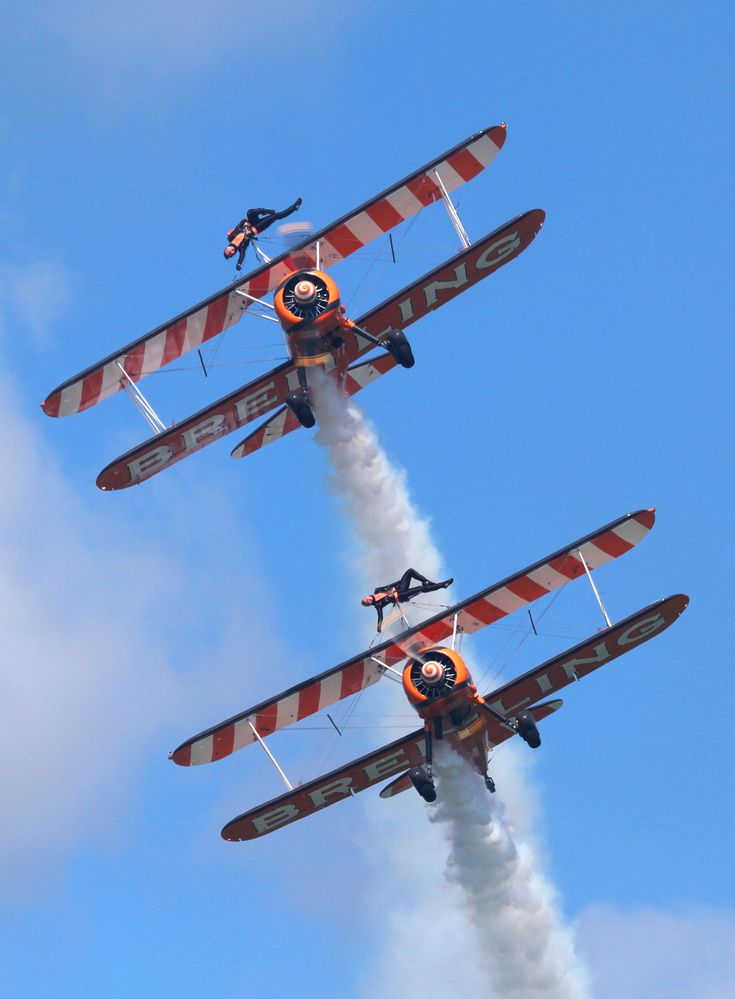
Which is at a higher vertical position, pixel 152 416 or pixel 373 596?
pixel 152 416

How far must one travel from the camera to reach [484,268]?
158 ft

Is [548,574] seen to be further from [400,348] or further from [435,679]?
[400,348]

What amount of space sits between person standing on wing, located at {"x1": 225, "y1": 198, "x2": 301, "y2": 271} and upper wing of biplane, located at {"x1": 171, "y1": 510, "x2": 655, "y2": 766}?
841 cm

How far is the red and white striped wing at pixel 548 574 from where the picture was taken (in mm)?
46156

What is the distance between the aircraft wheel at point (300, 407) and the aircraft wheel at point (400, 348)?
1943 millimetres

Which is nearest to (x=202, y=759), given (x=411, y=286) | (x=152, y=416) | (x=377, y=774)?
(x=377, y=774)

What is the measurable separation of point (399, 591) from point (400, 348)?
15.7 ft

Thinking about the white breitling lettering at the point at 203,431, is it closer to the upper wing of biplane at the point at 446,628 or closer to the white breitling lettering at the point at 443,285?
the white breitling lettering at the point at 443,285

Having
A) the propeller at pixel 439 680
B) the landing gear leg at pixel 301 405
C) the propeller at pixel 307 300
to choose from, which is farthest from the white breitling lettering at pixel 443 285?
the propeller at pixel 439 680

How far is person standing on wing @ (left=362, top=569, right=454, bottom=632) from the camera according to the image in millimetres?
45562

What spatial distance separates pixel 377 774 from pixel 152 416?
8.46 meters

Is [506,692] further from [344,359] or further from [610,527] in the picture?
[344,359]

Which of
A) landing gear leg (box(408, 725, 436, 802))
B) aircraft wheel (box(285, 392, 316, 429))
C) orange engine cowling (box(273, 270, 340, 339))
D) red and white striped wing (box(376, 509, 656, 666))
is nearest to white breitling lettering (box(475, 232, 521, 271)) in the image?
orange engine cowling (box(273, 270, 340, 339))

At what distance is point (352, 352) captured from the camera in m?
47.5
